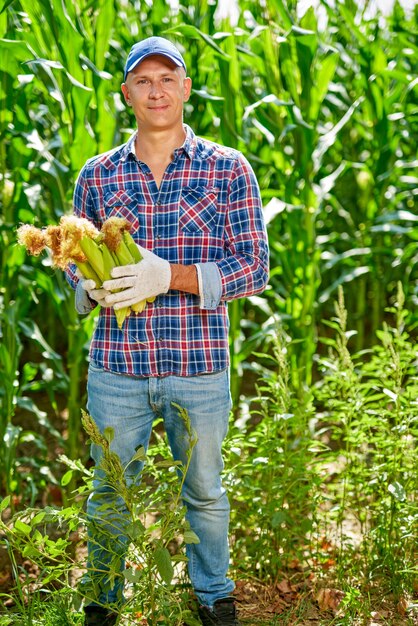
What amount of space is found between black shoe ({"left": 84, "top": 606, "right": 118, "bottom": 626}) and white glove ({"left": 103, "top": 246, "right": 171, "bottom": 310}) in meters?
0.93

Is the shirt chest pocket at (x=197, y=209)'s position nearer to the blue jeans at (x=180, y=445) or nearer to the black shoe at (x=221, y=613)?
the blue jeans at (x=180, y=445)

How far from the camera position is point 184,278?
2.35 m

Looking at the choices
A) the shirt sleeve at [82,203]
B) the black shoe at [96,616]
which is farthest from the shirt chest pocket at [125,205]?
the black shoe at [96,616]

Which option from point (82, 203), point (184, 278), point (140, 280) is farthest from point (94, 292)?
point (82, 203)

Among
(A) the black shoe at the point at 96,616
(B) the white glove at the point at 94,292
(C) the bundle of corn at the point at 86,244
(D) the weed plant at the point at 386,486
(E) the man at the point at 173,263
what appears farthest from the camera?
(D) the weed plant at the point at 386,486

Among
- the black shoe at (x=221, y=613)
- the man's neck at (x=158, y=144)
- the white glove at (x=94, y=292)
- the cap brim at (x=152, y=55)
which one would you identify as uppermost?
the cap brim at (x=152, y=55)

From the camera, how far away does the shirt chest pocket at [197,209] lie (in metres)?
2.45

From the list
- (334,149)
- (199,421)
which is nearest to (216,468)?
(199,421)

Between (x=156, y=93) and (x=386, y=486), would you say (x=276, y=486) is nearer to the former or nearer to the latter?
(x=386, y=486)

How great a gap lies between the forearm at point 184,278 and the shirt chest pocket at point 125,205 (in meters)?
0.21

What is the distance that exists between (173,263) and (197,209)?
0.56ft

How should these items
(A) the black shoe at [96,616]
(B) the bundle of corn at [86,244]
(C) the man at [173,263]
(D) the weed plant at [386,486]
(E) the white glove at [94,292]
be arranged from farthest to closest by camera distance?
(D) the weed plant at [386,486], (A) the black shoe at [96,616], (C) the man at [173,263], (E) the white glove at [94,292], (B) the bundle of corn at [86,244]

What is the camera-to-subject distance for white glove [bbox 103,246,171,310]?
89.4 inches

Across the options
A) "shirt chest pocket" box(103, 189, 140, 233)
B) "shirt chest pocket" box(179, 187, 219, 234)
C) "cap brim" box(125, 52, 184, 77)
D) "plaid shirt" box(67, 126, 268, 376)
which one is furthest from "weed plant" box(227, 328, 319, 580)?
"cap brim" box(125, 52, 184, 77)
